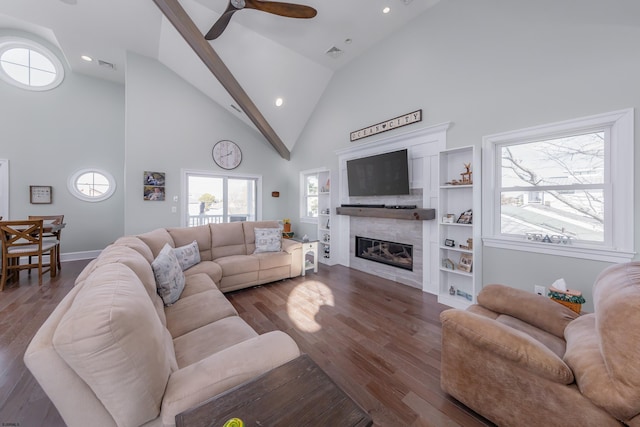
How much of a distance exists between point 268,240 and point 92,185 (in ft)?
15.2

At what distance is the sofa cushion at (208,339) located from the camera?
4.60ft

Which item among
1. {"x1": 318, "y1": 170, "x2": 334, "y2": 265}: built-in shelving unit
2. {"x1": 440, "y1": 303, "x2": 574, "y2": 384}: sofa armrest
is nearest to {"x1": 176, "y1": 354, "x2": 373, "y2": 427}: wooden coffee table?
{"x1": 440, "y1": 303, "x2": 574, "y2": 384}: sofa armrest

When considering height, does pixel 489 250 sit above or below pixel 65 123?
below

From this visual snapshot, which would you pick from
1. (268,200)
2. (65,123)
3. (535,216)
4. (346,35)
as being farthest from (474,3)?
(65,123)

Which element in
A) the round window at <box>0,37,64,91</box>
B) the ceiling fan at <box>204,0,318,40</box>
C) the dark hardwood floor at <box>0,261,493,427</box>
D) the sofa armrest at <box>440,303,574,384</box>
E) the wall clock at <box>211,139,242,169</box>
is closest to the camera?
the sofa armrest at <box>440,303,574,384</box>

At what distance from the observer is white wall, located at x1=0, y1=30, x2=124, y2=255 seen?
459cm

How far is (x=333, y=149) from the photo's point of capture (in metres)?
5.09

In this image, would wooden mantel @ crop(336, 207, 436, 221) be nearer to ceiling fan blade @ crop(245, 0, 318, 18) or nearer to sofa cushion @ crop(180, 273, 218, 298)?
sofa cushion @ crop(180, 273, 218, 298)

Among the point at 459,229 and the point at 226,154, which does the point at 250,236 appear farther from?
the point at 459,229

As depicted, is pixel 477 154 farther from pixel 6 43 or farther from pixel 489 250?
pixel 6 43

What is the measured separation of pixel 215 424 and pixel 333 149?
4.87m

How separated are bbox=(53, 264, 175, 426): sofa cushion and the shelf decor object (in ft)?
20.1

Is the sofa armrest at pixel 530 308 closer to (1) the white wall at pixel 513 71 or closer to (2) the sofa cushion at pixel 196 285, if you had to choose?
(1) the white wall at pixel 513 71

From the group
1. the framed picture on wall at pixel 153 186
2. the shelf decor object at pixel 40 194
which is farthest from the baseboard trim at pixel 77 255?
the framed picture on wall at pixel 153 186
